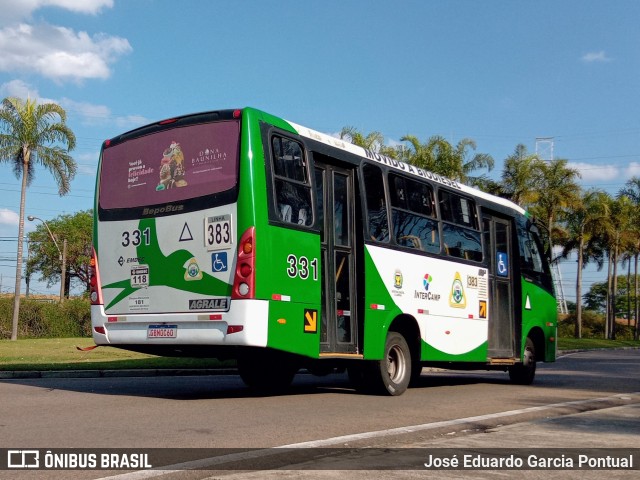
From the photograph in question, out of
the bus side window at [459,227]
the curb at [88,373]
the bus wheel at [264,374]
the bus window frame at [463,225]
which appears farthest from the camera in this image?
the curb at [88,373]

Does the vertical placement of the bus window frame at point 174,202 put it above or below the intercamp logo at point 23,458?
above

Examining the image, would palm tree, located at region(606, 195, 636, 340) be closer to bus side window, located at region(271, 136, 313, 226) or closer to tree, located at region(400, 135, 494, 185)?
tree, located at region(400, 135, 494, 185)

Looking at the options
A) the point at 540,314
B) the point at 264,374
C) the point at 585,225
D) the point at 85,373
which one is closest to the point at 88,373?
the point at 85,373

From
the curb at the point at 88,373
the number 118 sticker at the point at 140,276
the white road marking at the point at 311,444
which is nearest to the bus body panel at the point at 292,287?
the number 118 sticker at the point at 140,276

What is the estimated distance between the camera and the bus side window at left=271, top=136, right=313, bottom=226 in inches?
410

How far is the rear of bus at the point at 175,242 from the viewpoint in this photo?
32.7 feet

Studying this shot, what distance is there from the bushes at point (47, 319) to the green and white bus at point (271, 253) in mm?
39997

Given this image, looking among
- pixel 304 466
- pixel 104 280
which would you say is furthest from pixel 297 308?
pixel 304 466

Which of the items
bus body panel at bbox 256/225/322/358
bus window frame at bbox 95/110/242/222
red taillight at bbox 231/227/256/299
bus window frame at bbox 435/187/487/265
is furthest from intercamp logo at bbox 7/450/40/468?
bus window frame at bbox 435/187/487/265

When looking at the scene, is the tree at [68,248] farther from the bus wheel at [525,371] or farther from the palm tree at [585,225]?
the bus wheel at [525,371]

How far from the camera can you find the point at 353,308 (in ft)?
37.9

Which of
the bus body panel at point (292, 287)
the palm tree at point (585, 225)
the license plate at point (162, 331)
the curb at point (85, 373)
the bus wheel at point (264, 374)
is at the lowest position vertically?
the curb at point (85, 373)

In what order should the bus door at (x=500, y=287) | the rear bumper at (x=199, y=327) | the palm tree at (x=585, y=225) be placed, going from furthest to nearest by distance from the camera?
the palm tree at (x=585, y=225)
the bus door at (x=500, y=287)
the rear bumper at (x=199, y=327)

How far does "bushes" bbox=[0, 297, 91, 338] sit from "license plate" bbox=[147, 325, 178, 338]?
135 ft
